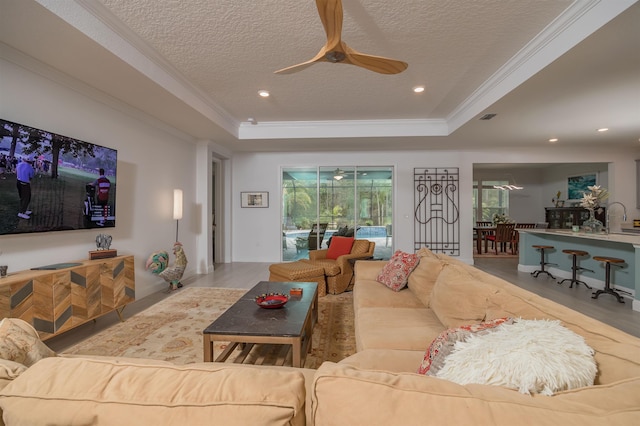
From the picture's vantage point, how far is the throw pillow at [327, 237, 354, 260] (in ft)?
15.0

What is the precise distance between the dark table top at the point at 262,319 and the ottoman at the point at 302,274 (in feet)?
3.94

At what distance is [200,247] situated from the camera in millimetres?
5559

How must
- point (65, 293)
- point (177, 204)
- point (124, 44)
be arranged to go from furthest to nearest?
1. point (177, 204)
2. point (124, 44)
3. point (65, 293)

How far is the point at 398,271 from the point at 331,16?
2.19 metres

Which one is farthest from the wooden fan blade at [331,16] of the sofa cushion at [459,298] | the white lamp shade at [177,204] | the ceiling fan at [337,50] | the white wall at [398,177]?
the white wall at [398,177]

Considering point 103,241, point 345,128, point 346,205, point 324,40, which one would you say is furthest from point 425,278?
point 346,205

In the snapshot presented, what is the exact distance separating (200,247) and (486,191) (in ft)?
31.2

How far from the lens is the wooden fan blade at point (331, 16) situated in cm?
178

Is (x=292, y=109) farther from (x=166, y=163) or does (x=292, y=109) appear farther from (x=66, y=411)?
(x=66, y=411)

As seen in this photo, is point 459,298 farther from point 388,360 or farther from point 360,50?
point 360,50

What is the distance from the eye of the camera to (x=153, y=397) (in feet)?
2.04

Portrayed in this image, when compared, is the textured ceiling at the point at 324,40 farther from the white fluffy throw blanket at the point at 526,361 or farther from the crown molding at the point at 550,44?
the white fluffy throw blanket at the point at 526,361

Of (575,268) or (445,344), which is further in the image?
(575,268)

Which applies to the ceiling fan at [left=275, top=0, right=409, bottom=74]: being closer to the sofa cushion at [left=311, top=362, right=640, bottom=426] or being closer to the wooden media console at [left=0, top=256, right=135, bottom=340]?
the sofa cushion at [left=311, top=362, right=640, bottom=426]
